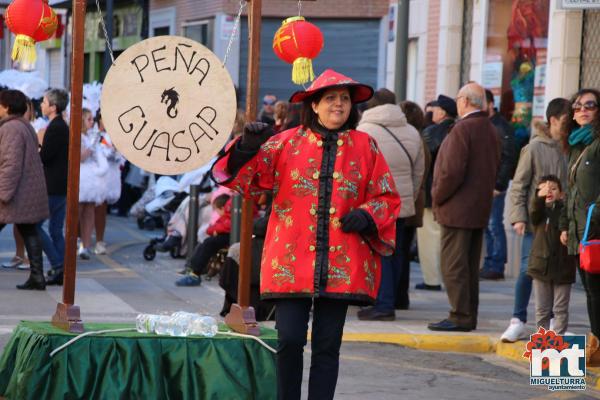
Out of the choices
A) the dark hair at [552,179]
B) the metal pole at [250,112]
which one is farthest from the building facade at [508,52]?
the metal pole at [250,112]

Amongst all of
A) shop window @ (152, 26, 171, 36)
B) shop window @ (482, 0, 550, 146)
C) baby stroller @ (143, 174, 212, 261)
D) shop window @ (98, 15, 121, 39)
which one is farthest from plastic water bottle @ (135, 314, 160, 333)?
shop window @ (98, 15, 121, 39)

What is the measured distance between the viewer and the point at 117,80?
714 cm

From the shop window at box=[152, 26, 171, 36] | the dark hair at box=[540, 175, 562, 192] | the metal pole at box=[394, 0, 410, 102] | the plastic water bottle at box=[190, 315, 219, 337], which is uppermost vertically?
the shop window at box=[152, 26, 171, 36]

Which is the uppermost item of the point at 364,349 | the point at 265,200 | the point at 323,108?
the point at 323,108

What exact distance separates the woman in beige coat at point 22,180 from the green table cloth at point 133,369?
230 inches

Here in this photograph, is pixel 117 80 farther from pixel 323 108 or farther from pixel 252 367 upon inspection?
pixel 252 367

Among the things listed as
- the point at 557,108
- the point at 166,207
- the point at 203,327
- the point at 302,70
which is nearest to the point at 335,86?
the point at 203,327

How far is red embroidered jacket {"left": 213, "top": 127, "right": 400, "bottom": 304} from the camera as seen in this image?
656cm

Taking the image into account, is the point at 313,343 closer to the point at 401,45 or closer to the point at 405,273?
the point at 405,273

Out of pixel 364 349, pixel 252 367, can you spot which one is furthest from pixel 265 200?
pixel 252 367

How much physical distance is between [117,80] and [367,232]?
161 cm

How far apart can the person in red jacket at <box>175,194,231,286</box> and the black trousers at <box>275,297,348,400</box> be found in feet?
22.5

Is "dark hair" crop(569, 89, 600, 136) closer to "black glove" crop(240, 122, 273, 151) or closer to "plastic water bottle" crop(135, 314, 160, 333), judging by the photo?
"black glove" crop(240, 122, 273, 151)

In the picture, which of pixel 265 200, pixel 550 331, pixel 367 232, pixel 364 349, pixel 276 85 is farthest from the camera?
pixel 276 85
